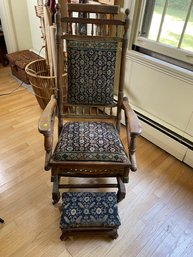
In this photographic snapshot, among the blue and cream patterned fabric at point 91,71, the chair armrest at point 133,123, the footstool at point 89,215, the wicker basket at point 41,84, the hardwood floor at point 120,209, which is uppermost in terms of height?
the blue and cream patterned fabric at point 91,71

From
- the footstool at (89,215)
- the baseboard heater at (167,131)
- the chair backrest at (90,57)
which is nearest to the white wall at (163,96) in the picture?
the baseboard heater at (167,131)

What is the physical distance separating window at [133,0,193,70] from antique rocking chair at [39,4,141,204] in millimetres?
523

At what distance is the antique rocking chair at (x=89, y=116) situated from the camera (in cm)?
111

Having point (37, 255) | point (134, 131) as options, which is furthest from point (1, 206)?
point (134, 131)

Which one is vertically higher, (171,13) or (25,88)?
(171,13)

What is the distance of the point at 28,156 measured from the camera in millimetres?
1700

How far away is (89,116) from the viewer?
1401 mm

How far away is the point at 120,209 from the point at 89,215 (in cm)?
34

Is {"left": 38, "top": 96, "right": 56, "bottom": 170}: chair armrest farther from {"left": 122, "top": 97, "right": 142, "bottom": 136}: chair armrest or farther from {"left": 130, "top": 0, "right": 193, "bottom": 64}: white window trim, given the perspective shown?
{"left": 130, "top": 0, "right": 193, "bottom": 64}: white window trim

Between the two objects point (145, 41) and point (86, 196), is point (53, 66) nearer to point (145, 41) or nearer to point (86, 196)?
point (145, 41)

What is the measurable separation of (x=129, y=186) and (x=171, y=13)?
1.31m

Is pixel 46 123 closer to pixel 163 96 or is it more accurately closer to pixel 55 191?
pixel 55 191

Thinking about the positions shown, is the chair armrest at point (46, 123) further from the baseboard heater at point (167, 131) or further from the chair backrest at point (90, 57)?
the baseboard heater at point (167, 131)

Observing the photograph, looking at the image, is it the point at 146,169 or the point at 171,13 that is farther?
the point at 146,169
